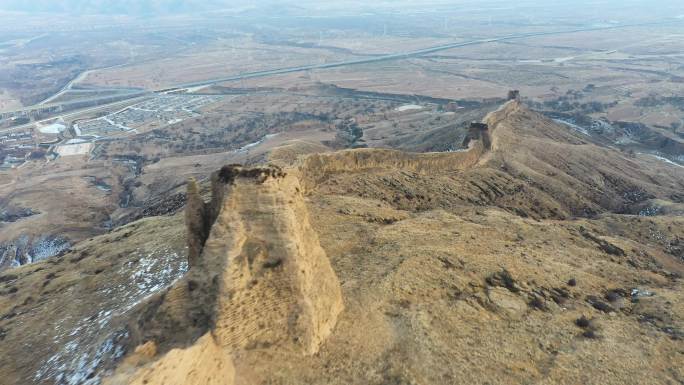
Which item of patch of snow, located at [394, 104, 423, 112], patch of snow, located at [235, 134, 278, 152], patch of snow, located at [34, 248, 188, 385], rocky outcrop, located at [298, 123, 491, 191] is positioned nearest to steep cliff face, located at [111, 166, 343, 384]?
patch of snow, located at [34, 248, 188, 385]

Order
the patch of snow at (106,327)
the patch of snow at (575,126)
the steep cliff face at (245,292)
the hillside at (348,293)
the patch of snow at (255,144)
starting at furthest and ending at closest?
1. the patch of snow at (255,144)
2. the patch of snow at (575,126)
3. the patch of snow at (106,327)
4. the hillside at (348,293)
5. the steep cliff face at (245,292)

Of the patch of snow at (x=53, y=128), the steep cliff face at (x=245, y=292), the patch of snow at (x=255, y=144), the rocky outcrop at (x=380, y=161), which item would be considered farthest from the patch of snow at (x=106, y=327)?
the patch of snow at (x=53, y=128)

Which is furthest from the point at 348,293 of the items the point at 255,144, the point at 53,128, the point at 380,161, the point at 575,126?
the point at 53,128

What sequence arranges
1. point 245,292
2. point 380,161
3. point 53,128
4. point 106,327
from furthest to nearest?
point 53,128, point 380,161, point 106,327, point 245,292

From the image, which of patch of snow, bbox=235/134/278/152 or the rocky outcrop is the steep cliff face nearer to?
the rocky outcrop

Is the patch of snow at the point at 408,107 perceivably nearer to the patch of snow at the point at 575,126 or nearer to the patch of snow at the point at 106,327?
the patch of snow at the point at 575,126

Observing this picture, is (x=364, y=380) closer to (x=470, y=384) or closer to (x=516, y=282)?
(x=470, y=384)

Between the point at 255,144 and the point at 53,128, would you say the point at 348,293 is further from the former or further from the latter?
the point at 53,128
